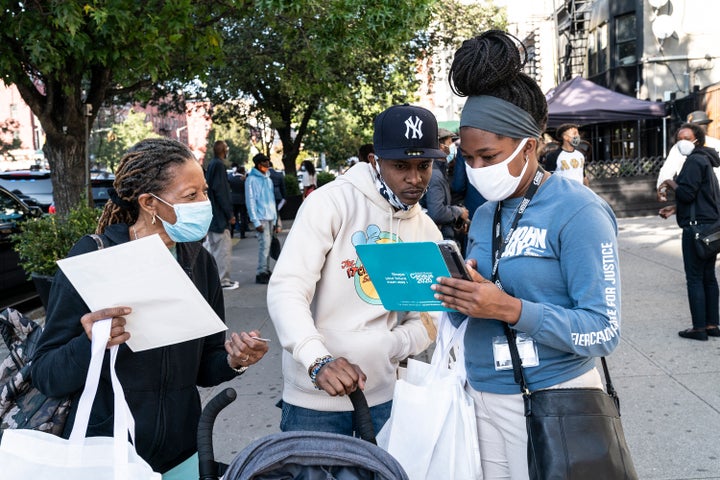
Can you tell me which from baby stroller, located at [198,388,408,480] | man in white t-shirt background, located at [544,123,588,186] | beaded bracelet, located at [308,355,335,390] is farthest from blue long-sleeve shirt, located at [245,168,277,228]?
baby stroller, located at [198,388,408,480]

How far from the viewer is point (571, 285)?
1975 millimetres

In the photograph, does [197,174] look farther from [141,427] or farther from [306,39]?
[306,39]

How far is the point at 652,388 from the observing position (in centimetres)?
541

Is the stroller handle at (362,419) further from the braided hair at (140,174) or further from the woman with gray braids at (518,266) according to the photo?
the braided hair at (140,174)

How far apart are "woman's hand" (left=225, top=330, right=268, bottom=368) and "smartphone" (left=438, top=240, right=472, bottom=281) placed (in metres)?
0.71

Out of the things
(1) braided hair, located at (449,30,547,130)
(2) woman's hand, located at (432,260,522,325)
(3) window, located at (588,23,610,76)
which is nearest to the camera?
(2) woman's hand, located at (432,260,522,325)

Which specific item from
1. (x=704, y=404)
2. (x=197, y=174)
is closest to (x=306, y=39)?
(x=704, y=404)

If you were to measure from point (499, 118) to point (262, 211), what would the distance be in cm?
888

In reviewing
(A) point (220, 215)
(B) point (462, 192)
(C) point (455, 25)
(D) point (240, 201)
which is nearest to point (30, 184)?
(D) point (240, 201)

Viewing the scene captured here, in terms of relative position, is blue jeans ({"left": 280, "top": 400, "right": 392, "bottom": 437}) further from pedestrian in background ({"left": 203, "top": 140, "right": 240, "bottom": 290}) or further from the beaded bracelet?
pedestrian in background ({"left": 203, "top": 140, "right": 240, "bottom": 290})

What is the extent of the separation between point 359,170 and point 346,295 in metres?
0.50

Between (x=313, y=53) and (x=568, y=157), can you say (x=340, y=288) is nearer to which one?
(x=313, y=53)

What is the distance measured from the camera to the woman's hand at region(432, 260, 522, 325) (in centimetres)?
191

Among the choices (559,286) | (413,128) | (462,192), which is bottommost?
(462,192)
